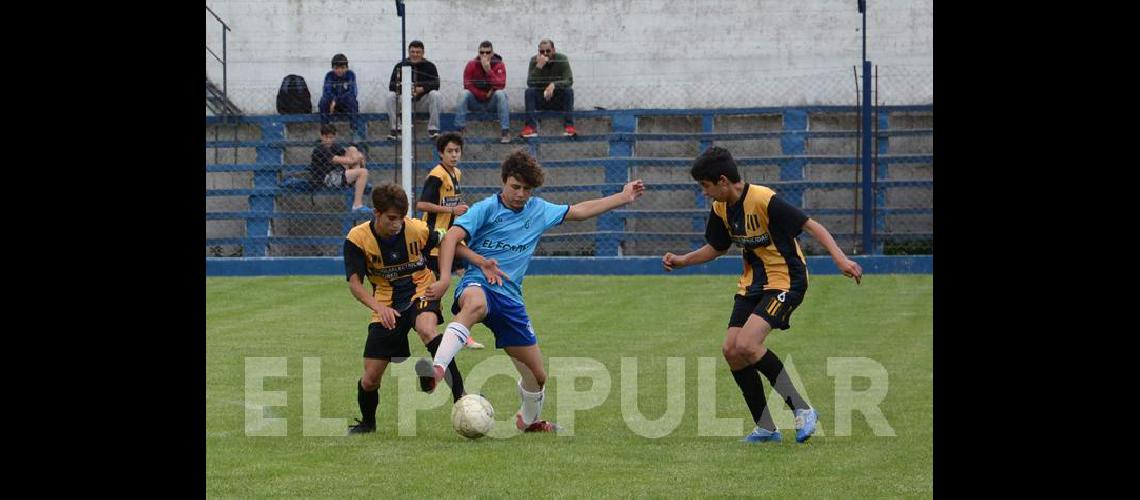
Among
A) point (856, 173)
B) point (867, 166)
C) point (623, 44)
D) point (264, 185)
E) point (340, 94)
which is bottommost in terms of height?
point (264, 185)

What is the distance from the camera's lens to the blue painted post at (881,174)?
19.0 metres

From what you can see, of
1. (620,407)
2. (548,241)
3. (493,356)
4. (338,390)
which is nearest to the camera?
(620,407)

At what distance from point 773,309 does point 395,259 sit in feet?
7.83

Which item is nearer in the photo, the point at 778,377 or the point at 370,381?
the point at 778,377

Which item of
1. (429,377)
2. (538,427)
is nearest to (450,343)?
(429,377)

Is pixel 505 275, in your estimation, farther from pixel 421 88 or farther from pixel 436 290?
pixel 421 88

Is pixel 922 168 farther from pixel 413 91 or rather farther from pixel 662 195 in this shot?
pixel 413 91

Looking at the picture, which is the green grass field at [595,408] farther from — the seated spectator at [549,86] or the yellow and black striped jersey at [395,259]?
the seated spectator at [549,86]

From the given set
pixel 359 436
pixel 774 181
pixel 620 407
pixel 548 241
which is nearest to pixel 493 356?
pixel 620 407

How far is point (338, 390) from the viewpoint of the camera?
10000mm

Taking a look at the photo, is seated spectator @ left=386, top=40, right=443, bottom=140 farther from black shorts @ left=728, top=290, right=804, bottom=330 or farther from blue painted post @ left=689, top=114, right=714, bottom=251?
black shorts @ left=728, top=290, right=804, bottom=330

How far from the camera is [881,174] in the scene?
19.9 metres
